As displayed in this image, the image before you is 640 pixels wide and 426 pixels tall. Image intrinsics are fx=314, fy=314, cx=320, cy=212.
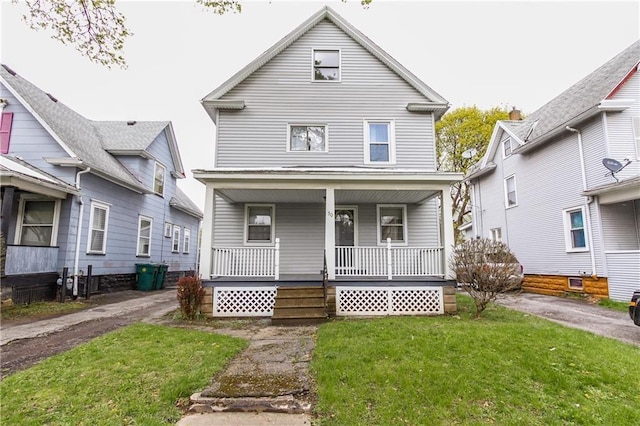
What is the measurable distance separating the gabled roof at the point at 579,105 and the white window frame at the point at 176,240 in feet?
57.3

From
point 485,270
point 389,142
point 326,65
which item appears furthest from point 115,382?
point 326,65

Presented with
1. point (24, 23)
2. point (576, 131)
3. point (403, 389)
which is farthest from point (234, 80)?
point (576, 131)

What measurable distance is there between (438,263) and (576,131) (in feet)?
24.8

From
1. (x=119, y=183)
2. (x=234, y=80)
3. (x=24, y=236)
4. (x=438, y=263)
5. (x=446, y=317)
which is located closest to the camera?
(x=446, y=317)

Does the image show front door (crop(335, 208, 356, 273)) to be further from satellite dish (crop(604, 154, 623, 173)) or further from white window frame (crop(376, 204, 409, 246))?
satellite dish (crop(604, 154, 623, 173))

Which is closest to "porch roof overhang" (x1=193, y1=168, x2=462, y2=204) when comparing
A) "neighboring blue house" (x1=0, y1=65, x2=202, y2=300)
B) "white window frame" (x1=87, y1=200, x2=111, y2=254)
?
"neighboring blue house" (x1=0, y1=65, x2=202, y2=300)

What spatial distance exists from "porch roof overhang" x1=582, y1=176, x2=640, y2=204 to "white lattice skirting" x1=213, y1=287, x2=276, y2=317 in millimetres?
10222

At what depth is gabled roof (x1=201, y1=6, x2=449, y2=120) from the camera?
10539mm

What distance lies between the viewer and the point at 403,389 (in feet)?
11.9

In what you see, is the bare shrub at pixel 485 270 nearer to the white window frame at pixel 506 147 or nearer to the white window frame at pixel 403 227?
the white window frame at pixel 403 227

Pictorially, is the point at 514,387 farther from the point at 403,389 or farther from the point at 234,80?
the point at 234,80

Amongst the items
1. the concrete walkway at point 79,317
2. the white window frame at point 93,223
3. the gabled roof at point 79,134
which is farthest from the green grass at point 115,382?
the gabled roof at point 79,134

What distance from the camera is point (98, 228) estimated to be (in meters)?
11.3

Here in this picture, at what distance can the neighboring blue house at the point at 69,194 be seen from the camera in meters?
8.87
